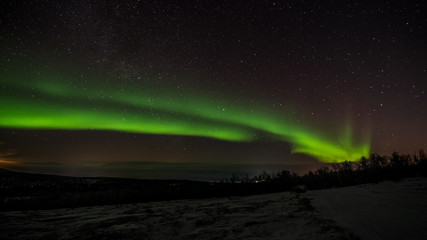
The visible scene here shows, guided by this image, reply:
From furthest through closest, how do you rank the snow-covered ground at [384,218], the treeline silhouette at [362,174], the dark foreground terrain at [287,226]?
the treeline silhouette at [362,174] < the dark foreground terrain at [287,226] < the snow-covered ground at [384,218]

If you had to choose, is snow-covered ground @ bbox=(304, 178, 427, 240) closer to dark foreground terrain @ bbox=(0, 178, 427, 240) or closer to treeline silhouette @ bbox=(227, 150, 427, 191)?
dark foreground terrain @ bbox=(0, 178, 427, 240)

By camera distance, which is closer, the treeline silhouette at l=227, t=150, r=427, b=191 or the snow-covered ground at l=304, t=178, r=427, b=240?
the snow-covered ground at l=304, t=178, r=427, b=240

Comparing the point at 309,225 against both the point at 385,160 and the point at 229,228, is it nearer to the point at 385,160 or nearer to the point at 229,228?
the point at 229,228

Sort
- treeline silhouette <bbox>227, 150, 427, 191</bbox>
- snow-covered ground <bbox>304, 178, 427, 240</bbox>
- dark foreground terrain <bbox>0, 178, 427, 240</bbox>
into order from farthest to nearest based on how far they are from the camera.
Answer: treeline silhouette <bbox>227, 150, 427, 191</bbox>, dark foreground terrain <bbox>0, 178, 427, 240</bbox>, snow-covered ground <bbox>304, 178, 427, 240</bbox>

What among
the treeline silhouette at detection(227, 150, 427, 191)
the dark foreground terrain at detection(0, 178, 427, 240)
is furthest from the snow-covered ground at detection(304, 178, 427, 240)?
the treeline silhouette at detection(227, 150, 427, 191)

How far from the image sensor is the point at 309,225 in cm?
282

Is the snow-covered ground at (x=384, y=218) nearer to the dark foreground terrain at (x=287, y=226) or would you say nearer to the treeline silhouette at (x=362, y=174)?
the dark foreground terrain at (x=287, y=226)

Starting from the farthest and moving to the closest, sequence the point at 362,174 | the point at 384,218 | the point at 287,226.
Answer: the point at 362,174 < the point at 287,226 < the point at 384,218

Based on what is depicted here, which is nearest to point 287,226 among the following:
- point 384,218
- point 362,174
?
point 384,218

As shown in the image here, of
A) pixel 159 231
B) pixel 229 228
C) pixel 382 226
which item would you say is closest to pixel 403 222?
pixel 382 226

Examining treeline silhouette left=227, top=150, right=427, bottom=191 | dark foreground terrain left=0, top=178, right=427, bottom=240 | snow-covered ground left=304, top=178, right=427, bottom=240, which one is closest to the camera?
snow-covered ground left=304, top=178, right=427, bottom=240

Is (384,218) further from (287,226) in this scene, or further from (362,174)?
(362,174)

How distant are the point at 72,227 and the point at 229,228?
307 centimetres

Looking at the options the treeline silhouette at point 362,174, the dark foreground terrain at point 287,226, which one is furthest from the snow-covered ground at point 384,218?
the treeline silhouette at point 362,174
